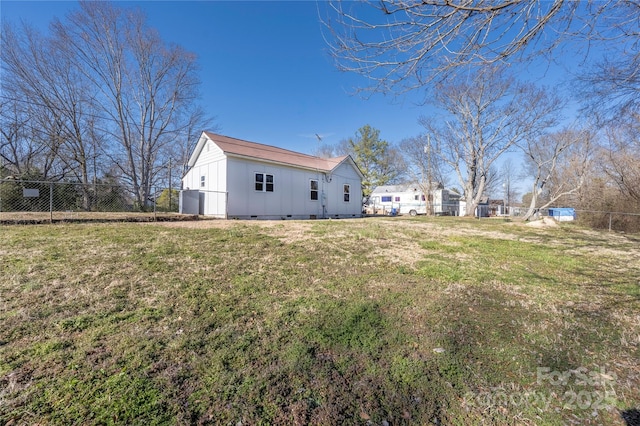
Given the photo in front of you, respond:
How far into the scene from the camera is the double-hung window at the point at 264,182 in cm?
1252

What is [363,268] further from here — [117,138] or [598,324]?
[117,138]

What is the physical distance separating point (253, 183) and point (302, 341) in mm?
10797

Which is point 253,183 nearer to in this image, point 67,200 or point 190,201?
Result: point 190,201

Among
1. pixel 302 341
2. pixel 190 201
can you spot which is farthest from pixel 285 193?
pixel 302 341

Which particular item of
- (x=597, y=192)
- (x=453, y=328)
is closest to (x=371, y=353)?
(x=453, y=328)

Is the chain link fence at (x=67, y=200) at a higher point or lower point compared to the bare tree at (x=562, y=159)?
lower

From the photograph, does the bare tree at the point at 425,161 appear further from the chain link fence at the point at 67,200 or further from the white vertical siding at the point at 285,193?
the chain link fence at the point at 67,200

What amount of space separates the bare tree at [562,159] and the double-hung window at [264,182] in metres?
17.8

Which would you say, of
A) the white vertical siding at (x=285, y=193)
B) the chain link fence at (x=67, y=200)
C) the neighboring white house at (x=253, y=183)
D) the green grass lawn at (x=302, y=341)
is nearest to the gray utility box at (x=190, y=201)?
the neighboring white house at (x=253, y=183)

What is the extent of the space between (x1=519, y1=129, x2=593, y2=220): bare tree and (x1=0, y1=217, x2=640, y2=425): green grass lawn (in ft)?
55.8

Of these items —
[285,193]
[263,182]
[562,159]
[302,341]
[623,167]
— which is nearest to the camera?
[302,341]

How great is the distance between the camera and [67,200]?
1233 cm

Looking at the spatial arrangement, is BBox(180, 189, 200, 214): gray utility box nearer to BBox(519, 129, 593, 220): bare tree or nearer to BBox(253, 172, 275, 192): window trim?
BBox(253, 172, 275, 192): window trim

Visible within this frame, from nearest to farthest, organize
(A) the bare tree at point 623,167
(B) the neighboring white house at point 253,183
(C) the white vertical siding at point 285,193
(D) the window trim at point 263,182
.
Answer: (A) the bare tree at point 623,167, (B) the neighboring white house at point 253,183, (C) the white vertical siding at point 285,193, (D) the window trim at point 263,182
